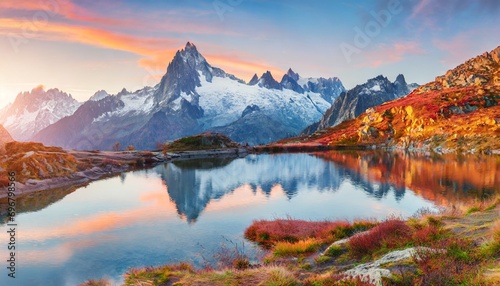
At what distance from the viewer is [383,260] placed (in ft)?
45.6

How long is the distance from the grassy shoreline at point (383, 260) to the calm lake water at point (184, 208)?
20.9 ft

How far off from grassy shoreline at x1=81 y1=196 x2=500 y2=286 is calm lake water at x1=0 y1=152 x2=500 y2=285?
20.9 ft

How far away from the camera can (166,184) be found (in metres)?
71.4

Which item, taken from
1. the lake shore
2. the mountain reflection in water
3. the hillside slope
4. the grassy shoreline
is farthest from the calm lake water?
the hillside slope

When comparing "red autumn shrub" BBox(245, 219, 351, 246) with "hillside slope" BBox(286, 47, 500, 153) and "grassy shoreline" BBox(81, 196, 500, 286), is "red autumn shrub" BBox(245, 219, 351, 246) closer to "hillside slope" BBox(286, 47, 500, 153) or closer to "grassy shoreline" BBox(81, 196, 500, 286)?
"grassy shoreline" BBox(81, 196, 500, 286)

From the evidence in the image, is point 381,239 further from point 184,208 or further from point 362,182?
point 362,182

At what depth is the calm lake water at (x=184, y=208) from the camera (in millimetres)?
27266

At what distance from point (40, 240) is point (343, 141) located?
168 meters

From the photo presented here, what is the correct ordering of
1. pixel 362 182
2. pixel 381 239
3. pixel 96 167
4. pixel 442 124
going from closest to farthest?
pixel 381 239 → pixel 362 182 → pixel 96 167 → pixel 442 124

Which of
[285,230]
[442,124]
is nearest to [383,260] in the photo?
[285,230]

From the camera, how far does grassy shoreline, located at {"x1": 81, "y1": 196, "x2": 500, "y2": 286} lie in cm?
1073

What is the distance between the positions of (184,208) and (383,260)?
37148 mm

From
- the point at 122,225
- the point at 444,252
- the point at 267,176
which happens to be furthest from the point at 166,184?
the point at 444,252

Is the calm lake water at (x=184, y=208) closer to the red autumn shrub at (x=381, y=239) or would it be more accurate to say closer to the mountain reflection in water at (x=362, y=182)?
the mountain reflection in water at (x=362, y=182)
